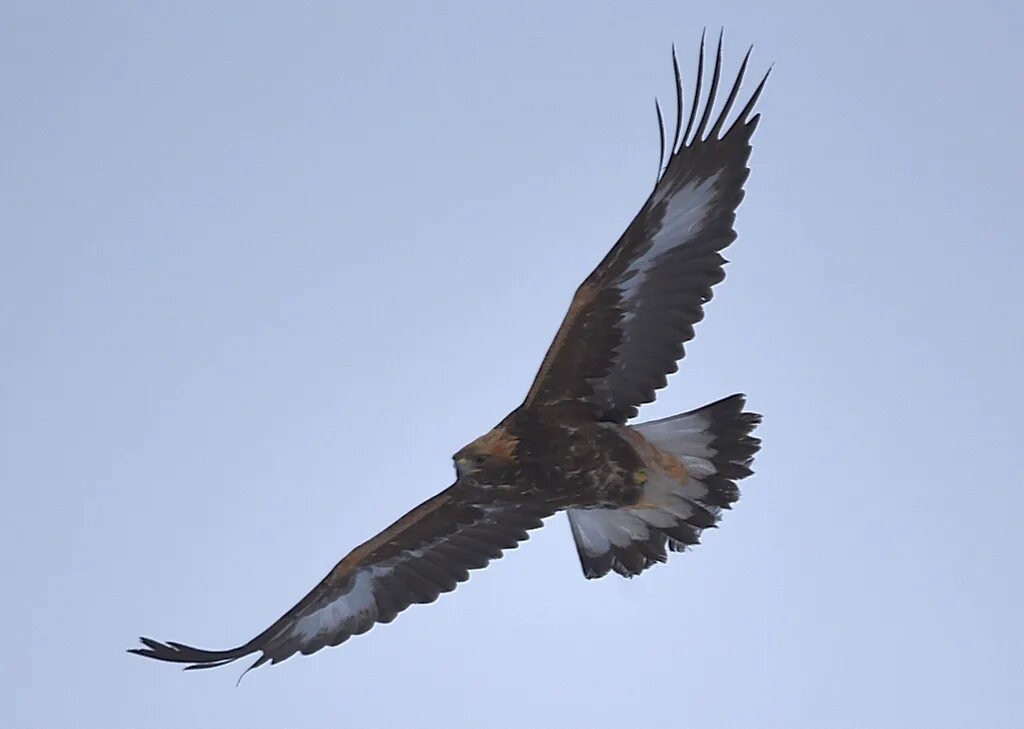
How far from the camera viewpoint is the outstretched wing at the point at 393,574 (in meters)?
8.26

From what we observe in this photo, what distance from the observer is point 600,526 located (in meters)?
8.48

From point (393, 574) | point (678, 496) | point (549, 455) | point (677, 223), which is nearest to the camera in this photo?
point (677, 223)

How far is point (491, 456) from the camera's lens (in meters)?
7.66

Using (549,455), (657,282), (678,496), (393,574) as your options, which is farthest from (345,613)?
(657,282)

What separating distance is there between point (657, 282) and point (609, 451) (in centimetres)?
110

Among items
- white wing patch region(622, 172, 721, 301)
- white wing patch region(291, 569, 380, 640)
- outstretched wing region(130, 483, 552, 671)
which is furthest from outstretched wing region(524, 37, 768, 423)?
white wing patch region(291, 569, 380, 640)

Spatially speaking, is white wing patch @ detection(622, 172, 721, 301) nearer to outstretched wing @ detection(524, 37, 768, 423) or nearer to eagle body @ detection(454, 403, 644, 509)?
outstretched wing @ detection(524, 37, 768, 423)

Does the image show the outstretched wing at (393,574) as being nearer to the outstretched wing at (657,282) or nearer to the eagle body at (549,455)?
the eagle body at (549,455)

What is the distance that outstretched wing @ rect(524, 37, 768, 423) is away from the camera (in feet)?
23.2

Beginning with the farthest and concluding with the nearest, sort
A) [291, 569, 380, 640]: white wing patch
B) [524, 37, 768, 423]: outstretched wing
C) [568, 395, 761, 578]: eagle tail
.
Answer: [291, 569, 380, 640]: white wing patch, [568, 395, 761, 578]: eagle tail, [524, 37, 768, 423]: outstretched wing

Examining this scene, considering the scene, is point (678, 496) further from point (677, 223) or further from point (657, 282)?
point (677, 223)

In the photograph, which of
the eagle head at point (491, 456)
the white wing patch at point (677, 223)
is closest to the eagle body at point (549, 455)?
the eagle head at point (491, 456)

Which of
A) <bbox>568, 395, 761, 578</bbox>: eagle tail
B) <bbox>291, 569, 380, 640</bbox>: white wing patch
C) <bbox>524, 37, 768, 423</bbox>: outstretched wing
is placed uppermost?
<bbox>524, 37, 768, 423</bbox>: outstretched wing

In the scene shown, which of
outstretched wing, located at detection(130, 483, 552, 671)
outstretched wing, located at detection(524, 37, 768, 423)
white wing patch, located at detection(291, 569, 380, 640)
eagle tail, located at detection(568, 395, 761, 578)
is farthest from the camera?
white wing patch, located at detection(291, 569, 380, 640)
